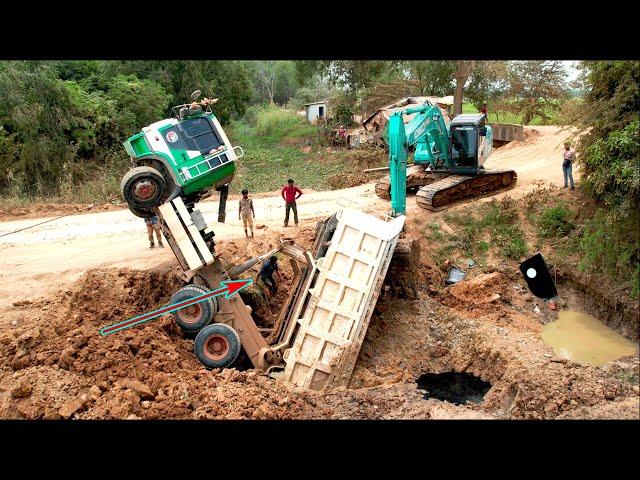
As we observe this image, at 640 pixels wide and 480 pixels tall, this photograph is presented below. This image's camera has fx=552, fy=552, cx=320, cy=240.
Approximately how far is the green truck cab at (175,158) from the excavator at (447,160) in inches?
184

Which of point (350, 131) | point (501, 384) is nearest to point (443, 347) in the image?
point (501, 384)

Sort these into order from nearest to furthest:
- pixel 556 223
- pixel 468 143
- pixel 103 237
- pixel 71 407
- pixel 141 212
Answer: pixel 71 407
pixel 141 212
pixel 556 223
pixel 103 237
pixel 468 143

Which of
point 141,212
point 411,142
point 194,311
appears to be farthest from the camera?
point 411,142

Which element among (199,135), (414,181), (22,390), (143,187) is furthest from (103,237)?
(414,181)

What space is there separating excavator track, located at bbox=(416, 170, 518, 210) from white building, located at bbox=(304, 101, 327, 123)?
17331mm

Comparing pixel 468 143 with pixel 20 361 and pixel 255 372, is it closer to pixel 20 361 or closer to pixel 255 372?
pixel 255 372

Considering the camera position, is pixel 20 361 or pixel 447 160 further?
pixel 447 160

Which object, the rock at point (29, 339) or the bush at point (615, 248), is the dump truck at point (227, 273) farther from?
the bush at point (615, 248)

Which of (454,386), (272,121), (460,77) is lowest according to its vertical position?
(272,121)

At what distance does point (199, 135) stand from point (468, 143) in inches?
307

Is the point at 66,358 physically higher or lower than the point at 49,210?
higher

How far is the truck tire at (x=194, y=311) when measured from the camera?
846 cm

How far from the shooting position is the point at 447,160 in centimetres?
1401
